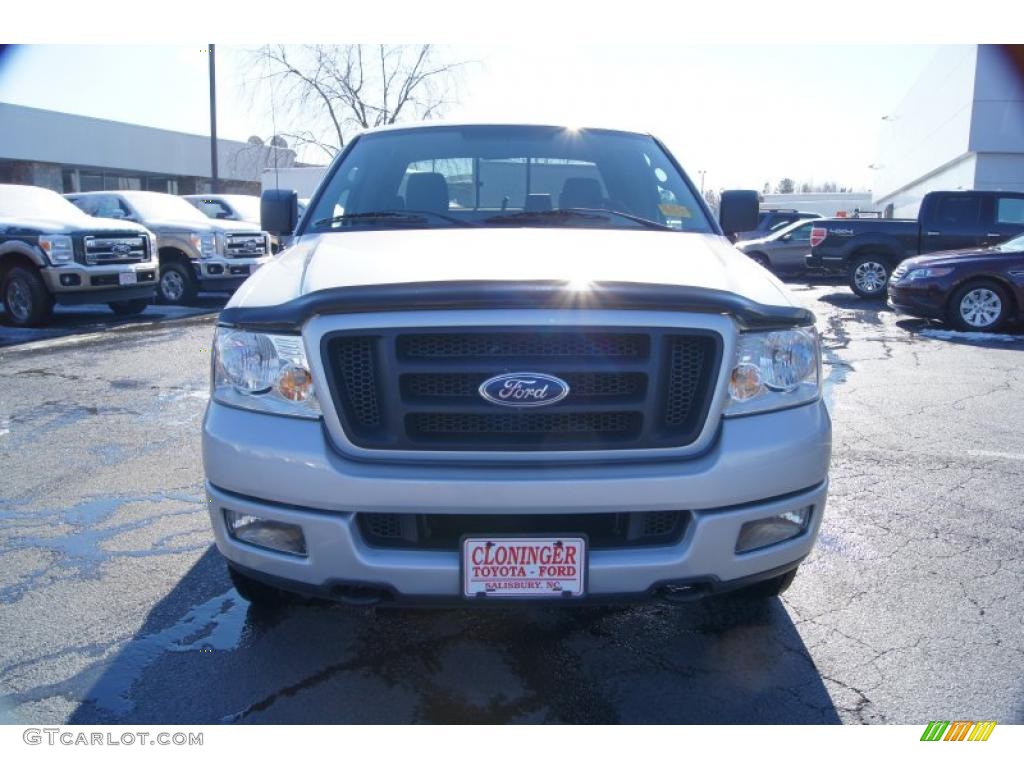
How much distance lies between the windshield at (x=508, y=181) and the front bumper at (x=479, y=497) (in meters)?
1.42

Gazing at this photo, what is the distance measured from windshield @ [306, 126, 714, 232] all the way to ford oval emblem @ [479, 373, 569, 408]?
130cm

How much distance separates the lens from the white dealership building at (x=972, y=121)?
25.9 metres

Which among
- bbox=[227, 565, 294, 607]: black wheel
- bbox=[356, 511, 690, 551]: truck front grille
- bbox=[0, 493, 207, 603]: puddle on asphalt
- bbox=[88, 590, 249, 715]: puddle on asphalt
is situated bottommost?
bbox=[88, 590, 249, 715]: puddle on asphalt

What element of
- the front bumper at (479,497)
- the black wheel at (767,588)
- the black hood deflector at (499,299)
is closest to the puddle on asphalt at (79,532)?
the front bumper at (479,497)

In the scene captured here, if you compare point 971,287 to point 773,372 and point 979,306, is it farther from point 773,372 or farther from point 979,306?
point 773,372

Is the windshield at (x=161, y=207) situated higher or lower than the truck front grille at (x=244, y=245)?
higher

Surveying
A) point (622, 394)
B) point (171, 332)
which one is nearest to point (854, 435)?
point (622, 394)

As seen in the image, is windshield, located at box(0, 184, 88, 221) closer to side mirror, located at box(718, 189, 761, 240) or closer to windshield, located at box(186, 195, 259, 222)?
windshield, located at box(186, 195, 259, 222)

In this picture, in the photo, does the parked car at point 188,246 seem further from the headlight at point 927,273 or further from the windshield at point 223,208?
the headlight at point 927,273

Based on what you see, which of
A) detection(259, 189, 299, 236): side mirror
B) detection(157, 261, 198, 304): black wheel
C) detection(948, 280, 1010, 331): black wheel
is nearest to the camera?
detection(259, 189, 299, 236): side mirror

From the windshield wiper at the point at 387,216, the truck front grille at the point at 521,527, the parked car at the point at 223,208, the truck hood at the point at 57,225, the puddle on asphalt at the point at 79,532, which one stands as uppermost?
the parked car at the point at 223,208

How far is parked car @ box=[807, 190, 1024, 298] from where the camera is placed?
13.3 m

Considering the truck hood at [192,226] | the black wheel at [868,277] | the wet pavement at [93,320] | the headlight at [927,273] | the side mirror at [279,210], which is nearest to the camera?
the side mirror at [279,210]

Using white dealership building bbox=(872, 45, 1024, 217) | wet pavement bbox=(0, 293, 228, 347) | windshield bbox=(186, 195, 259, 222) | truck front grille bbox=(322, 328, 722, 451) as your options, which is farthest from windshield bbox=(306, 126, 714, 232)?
white dealership building bbox=(872, 45, 1024, 217)
